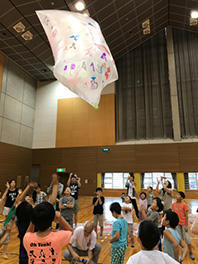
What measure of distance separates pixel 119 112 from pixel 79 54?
14.7 meters

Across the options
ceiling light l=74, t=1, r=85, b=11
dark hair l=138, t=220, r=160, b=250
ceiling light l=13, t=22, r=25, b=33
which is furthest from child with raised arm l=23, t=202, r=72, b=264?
ceiling light l=13, t=22, r=25, b=33

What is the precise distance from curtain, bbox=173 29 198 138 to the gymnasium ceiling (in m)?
0.88

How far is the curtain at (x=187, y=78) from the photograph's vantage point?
1512 cm

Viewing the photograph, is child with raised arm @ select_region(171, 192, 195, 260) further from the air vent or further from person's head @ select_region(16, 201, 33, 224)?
the air vent

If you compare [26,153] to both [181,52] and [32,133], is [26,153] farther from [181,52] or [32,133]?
[181,52]

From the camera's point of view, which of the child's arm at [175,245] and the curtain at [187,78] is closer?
the child's arm at [175,245]

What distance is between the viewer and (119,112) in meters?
16.8

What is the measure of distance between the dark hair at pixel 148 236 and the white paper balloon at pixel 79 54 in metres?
1.33

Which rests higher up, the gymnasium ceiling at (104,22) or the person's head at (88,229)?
the gymnasium ceiling at (104,22)

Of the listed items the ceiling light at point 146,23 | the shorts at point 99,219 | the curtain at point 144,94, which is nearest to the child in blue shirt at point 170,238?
the shorts at point 99,219

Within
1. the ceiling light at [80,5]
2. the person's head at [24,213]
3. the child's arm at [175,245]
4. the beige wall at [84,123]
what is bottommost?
the child's arm at [175,245]

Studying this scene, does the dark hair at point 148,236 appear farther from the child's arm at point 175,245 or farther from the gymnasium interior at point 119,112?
the gymnasium interior at point 119,112

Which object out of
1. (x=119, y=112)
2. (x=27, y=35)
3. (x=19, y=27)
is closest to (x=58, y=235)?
(x=19, y=27)

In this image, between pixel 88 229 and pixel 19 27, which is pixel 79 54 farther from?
pixel 19 27
